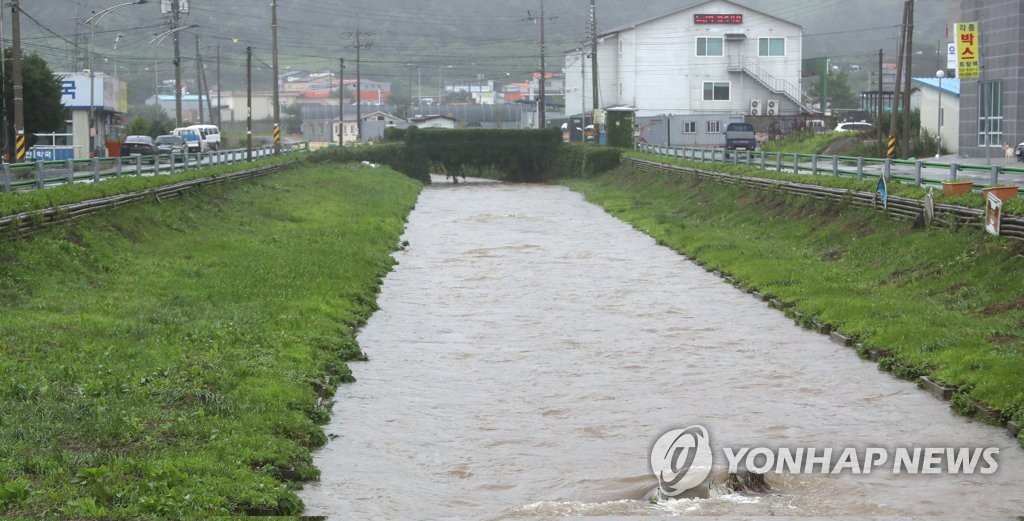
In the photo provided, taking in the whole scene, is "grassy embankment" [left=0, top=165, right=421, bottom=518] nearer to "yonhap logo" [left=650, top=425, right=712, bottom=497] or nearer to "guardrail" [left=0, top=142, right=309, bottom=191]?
"guardrail" [left=0, top=142, right=309, bottom=191]

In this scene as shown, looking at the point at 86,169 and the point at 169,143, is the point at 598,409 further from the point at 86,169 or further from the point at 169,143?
the point at 169,143

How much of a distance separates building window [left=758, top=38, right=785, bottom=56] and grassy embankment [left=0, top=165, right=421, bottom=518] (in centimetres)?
7064

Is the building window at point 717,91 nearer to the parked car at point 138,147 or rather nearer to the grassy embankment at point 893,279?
the parked car at point 138,147

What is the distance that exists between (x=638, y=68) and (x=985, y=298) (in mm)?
80193

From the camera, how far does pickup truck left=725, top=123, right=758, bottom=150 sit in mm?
78812

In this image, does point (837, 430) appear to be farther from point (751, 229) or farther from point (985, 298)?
point (751, 229)

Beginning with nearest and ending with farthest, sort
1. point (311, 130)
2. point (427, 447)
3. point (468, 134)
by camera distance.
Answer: point (427, 447)
point (468, 134)
point (311, 130)

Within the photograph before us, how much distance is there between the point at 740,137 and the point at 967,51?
21051 millimetres

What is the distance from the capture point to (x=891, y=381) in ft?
62.7

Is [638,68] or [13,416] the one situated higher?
[638,68]

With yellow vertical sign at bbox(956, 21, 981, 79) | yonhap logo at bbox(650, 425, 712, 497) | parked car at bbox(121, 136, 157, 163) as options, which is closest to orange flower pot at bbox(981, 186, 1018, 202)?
yonhap logo at bbox(650, 425, 712, 497)

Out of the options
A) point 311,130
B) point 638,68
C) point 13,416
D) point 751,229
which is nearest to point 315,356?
point 13,416

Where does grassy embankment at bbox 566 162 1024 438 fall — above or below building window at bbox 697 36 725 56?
below

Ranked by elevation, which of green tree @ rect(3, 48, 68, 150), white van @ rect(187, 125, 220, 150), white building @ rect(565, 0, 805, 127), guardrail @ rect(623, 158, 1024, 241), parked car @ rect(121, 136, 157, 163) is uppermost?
white building @ rect(565, 0, 805, 127)
